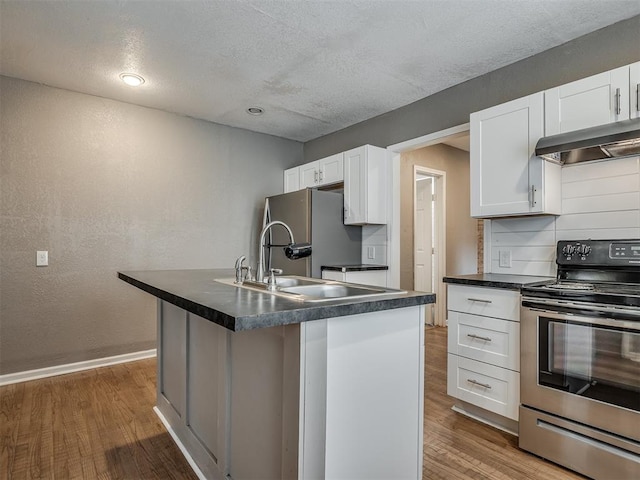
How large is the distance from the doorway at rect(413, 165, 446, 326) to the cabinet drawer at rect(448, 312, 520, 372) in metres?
2.34

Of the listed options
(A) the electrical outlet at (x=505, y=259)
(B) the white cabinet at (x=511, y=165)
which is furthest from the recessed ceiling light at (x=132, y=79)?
(A) the electrical outlet at (x=505, y=259)

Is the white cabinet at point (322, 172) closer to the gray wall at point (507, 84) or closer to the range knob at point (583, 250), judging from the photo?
the gray wall at point (507, 84)

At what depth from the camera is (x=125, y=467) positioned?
1.83 m

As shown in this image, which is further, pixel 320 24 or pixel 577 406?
pixel 320 24

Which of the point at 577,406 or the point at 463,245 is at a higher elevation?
the point at 463,245

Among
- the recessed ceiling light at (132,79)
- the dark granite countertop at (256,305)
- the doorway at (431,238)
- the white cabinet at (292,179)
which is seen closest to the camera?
the dark granite countertop at (256,305)

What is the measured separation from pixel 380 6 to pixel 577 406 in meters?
2.34

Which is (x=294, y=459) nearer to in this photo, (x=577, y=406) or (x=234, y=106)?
(x=577, y=406)

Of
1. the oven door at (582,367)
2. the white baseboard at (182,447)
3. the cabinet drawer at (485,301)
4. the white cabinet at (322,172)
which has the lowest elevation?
the white baseboard at (182,447)

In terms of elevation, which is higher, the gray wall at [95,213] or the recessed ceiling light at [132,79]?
the recessed ceiling light at [132,79]

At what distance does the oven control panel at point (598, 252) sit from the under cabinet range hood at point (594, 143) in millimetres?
504

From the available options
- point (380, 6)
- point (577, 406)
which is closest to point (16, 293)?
point (380, 6)

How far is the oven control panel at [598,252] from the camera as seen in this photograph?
1.99 metres

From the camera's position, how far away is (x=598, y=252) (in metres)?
2.10
